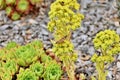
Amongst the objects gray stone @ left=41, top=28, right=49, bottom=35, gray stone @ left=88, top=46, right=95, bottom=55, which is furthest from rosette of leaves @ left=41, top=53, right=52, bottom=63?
gray stone @ left=41, top=28, right=49, bottom=35

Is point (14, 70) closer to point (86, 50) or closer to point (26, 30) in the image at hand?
point (86, 50)

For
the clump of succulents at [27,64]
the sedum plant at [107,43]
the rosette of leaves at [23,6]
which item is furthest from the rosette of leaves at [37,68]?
the rosette of leaves at [23,6]

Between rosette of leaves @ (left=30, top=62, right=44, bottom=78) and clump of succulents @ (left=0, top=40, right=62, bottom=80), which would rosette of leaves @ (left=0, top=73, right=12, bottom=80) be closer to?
clump of succulents @ (left=0, top=40, right=62, bottom=80)

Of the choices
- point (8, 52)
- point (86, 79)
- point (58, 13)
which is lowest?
point (86, 79)

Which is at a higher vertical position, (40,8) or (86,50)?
(40,8)

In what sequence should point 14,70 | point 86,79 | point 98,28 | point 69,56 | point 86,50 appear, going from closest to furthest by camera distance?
1. point 69,56
2. point 14,70
3. point 86,79
4. point 86,50
5. point 98,28

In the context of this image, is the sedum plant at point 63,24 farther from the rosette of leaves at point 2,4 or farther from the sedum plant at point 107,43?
the rosette of leaves at point 2,4

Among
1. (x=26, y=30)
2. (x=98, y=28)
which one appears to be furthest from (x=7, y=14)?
(x=98, y=28)
